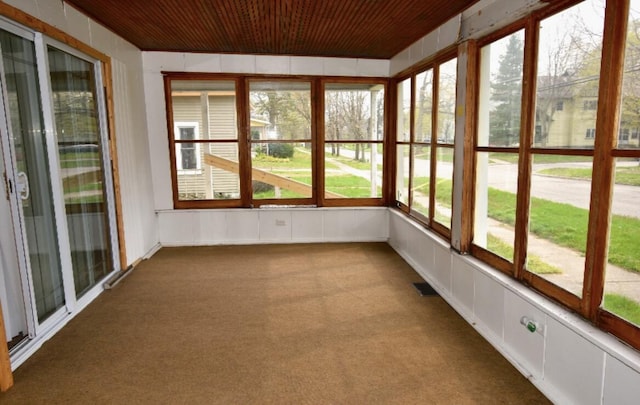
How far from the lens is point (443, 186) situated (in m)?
3.85

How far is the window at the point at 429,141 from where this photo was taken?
3.70m

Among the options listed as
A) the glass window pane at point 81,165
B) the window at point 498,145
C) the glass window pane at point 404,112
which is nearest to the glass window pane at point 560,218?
the window at point 498,145

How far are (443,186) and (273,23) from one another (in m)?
2.28

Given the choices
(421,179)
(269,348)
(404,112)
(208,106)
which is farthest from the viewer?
(208,106)

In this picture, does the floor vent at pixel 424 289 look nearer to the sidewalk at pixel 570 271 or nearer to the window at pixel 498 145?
the window at pixel 498 145

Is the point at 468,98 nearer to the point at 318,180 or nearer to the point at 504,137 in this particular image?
the point at 504,137

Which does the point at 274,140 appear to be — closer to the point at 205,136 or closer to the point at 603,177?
the point at 205,136

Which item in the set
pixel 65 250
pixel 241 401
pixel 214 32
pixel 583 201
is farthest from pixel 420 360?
pixel 214 32

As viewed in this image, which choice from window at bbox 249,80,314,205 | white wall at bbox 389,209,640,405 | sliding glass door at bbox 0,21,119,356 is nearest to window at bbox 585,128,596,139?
white wall at bbox 389,209,640,405

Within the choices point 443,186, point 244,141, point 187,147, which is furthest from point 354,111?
point 187,147

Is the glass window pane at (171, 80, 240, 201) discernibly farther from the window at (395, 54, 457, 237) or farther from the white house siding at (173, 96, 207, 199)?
the window at (395, 54, 457, 237)

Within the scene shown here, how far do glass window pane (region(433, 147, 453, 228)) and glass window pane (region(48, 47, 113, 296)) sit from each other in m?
3.30

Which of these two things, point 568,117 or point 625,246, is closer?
point 625,246

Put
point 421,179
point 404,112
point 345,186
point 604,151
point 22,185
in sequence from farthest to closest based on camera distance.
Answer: point 345,186
point 404,112
point 421,179
point 22,185
point 604,151
